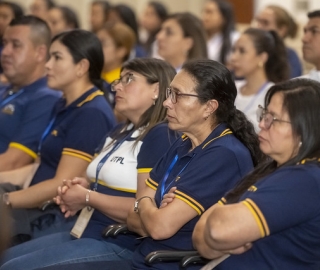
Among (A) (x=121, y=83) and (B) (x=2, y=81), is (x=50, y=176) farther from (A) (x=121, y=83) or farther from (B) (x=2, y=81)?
(B) (x=2, y=81)

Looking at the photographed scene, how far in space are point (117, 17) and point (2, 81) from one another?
210 cm

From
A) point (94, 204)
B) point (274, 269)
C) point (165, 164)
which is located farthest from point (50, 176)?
point (274, 269)

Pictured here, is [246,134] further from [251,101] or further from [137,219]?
[251,101]

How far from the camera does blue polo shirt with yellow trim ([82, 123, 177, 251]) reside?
10.1 ft

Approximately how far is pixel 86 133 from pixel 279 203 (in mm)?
1585

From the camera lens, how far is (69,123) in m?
3.67

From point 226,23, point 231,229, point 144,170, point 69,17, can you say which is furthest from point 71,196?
point 69,17

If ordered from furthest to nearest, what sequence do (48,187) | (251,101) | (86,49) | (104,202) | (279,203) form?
1. (251,101)
2. (86,49)
3. (48,187)
4. (104,202)
5. (279,203)

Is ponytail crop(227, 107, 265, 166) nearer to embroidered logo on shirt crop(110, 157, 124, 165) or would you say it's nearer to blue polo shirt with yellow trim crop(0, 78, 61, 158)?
embroidered logo on shirt crop(110, 157, 124, 165)

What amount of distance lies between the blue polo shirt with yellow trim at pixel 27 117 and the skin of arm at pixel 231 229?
1907 millimetres

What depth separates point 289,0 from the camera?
8055 mm

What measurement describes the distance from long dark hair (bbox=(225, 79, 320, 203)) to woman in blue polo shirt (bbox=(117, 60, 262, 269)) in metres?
0.22

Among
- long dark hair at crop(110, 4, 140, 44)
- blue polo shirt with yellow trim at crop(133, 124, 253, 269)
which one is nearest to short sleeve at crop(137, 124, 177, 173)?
blue polo shirt with yellow trim at crop(133, 124, 253, 269)

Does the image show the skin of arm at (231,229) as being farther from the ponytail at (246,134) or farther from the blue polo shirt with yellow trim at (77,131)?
the blue polo shirt with yellow trim at (77,131)
